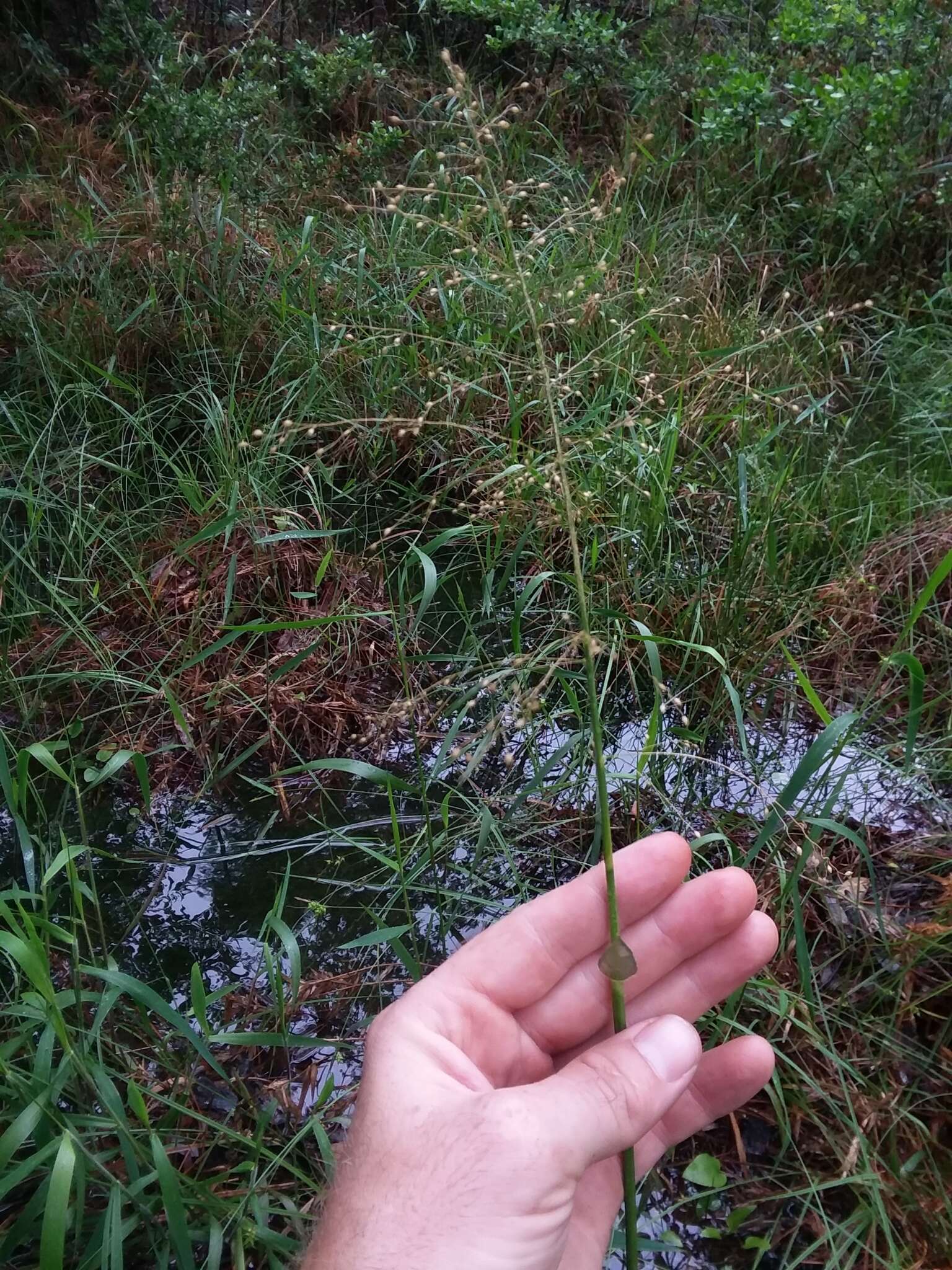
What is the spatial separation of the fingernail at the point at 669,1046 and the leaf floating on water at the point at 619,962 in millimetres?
97

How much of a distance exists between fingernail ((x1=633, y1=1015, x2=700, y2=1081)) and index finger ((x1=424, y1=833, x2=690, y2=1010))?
0.19m

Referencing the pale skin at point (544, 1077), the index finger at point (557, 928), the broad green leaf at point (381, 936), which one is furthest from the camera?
the broad green leaf at point (381, 936)

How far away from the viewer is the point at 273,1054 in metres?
1.67

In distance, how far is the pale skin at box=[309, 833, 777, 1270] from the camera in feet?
3.30

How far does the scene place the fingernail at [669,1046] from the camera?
115cm

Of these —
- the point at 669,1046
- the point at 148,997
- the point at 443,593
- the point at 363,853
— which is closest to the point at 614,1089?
the point at 669,1046

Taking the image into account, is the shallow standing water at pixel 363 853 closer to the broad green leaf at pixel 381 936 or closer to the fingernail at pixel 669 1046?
the broad green leaf at pixel 381 936

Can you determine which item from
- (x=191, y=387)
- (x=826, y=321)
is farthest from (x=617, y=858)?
(x=826, y=321)

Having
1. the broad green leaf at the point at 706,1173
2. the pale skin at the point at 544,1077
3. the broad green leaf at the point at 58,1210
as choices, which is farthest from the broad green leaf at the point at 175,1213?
the broad green leaf at the point at 706,1173

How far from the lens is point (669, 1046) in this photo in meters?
1.17

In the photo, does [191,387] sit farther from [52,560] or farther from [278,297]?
[52,560]

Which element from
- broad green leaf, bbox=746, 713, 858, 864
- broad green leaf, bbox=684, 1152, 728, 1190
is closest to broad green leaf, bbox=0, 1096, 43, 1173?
broad green leaf, bbox=684, 1152, 728, 1190

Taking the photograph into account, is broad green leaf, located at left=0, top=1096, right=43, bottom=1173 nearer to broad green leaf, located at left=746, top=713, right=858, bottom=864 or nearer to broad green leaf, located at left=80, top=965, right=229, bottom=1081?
broad green leaf, located at left=80, top=965, right=229, bottom=1081

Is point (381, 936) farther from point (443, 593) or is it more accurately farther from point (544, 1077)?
point (443, 593)
